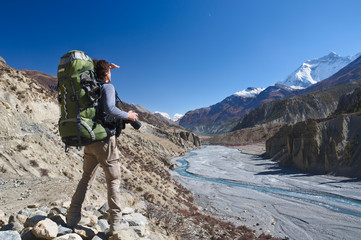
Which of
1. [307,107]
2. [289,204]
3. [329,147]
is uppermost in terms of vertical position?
[307,107]

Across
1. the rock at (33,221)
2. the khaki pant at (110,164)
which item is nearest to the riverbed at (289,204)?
the khaki pant at (110,164)

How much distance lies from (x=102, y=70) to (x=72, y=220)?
7.71 ft

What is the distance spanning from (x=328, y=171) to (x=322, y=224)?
1780 cm

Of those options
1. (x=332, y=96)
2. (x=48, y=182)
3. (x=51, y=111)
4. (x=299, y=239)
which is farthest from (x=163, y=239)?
(x=332, y=96)

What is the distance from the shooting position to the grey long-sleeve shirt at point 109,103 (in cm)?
301

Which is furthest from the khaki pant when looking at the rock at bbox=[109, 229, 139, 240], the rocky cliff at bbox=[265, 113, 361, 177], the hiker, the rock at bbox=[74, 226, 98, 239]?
the rocky cliff at bbox=[265, 113, 361, 177]

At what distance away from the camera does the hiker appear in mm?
3084

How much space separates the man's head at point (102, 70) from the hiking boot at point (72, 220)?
2.16m

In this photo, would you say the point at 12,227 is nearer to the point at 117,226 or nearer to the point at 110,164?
the point at 117,226

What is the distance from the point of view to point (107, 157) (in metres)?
3.24

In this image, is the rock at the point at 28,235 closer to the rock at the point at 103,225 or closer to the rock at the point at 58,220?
the rock at the point at 58,220

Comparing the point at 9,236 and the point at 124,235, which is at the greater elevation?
the point at 9,236

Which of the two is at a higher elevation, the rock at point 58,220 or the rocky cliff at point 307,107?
the rocky cliff at point 307,107

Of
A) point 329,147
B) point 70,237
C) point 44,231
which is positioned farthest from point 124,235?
point 329,147
